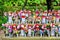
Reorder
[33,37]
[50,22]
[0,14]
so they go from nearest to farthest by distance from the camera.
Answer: [33,37]
[50,22]
[0,14]

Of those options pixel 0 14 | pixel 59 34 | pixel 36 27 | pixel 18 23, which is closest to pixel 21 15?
pixel 18 23

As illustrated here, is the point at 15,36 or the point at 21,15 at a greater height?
the point at 21,15

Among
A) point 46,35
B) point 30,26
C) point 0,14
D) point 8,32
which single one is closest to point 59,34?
point 46,35

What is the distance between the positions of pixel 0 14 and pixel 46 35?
644 cm

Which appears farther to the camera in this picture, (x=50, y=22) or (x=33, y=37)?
(x=50, y=22)

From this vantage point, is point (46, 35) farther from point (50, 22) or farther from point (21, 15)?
point (21, 15)

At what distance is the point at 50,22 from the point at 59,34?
46 centimetres

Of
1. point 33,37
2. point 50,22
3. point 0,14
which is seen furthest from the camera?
point 0,14

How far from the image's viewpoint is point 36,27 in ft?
21.1

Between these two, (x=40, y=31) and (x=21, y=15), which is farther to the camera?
(x=21, y=15)

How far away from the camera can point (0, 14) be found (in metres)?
12.7

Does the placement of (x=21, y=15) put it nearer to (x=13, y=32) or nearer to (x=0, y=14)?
(x=13, y=32)

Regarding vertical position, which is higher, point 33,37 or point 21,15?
point 21,15

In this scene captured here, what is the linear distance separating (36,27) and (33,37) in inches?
10.2
